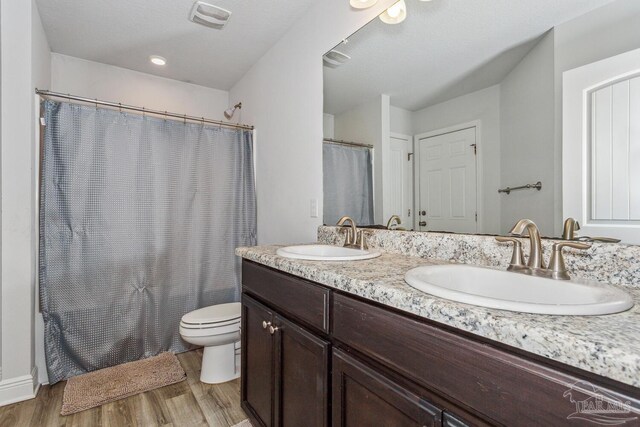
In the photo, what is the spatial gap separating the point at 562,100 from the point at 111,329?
2.68 metres

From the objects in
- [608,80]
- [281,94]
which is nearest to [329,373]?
[608,80]

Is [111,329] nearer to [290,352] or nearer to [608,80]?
[290,352]

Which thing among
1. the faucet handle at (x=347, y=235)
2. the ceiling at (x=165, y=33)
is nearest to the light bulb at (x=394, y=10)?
the ceiling at (x=165, y=33)

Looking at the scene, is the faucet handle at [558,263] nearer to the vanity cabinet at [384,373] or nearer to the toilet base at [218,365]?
the vanity cabinet at [384,373]

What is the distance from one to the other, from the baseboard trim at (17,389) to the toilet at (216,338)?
2.75 feet

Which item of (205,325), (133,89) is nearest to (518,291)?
(205,325)

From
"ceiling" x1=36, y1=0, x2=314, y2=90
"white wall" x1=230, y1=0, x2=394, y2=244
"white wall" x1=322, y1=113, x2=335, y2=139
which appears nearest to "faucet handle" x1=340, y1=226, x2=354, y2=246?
"white wall" x1=230, y1=0, x2=394, y2=244

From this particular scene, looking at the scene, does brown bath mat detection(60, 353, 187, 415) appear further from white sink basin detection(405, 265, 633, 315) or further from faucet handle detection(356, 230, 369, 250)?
white sink basin detection(405, 265, 633, 315)

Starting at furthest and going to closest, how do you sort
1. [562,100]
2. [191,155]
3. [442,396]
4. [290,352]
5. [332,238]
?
[191,155] < [332,238] < [290,352] < [562,100] < [442,396]

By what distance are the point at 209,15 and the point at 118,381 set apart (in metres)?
2.34

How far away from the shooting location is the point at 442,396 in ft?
2.02

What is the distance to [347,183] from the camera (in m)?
1.77

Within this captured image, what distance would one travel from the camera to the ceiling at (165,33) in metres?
1.85

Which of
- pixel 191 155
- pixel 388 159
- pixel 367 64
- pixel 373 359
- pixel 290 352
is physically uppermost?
pixel 367 64
